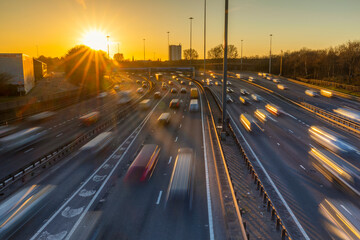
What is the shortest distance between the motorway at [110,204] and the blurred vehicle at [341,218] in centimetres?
672

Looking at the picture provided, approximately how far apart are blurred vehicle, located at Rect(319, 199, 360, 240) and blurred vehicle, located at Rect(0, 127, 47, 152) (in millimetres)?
33066

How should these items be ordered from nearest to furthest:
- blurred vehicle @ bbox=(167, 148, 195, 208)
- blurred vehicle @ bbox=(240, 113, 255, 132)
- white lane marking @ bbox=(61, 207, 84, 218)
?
white lane marking @ bbox=(61, 207, 84, 218), blurred vehicle @ bbox=(167, 148, 195, 208), blurred vehicle @ bbox=(240, 113, 255, 132)

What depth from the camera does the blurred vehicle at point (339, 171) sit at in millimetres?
20688

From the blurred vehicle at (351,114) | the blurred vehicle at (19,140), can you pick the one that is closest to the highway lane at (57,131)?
the blurred vehicle at (19,140)

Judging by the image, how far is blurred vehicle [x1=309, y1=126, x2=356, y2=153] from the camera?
91.3ft

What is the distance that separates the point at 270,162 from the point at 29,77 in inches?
2889

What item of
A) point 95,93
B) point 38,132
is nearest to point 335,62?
point 95,93

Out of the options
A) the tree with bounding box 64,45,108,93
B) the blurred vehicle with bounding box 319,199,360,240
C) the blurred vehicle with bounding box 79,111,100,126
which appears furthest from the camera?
the tree with bounding box 64,45,108,93

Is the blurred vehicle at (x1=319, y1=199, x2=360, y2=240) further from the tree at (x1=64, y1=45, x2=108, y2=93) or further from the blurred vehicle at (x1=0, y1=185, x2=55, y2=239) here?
the tree at (x1=64, y1=45, x2=108, y2=93)

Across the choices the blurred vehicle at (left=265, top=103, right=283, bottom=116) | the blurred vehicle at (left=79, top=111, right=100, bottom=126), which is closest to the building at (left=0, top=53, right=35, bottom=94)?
the blurred vehicle at (left=79, top=111, right=100, bottom=126)

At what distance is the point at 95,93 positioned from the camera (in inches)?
3282

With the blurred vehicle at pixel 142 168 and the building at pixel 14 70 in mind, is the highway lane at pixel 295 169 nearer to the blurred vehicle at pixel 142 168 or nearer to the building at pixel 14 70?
the blurred vehicle at pixel 142 168

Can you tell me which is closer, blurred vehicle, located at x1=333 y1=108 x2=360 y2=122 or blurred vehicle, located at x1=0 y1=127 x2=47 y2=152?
blurred vehicle, located at x1=0 y1=127 x2=47 y2=152

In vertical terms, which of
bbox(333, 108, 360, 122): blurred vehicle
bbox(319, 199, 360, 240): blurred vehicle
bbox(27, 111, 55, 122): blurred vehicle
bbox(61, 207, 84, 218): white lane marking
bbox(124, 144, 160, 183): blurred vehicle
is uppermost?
bbox(333, 108, 360, 122): blurred vehicle
